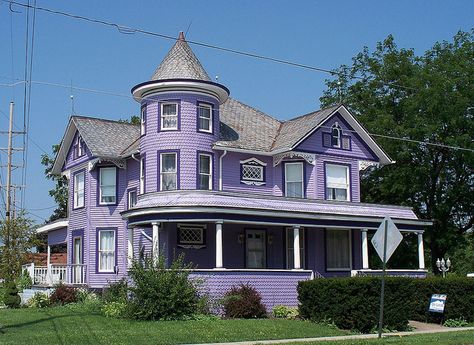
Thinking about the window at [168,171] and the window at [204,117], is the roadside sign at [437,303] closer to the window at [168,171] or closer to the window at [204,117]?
the window at [168,171]

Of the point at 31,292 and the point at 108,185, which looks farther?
the point at 31,292

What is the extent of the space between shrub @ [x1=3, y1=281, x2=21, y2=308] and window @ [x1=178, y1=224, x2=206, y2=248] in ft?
25.8

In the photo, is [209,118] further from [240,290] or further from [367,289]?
[367,289]

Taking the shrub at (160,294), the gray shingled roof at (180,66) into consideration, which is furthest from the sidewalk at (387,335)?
the gray shingled roof at (180,66)

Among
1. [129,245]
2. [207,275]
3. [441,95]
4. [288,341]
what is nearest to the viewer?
[288,341]

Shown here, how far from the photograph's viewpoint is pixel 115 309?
24672mm

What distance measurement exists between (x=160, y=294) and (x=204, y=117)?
10.8 metres

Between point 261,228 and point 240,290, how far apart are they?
247 inches

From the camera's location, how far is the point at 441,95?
40.7m

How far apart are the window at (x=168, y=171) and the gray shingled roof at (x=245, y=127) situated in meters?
2.26

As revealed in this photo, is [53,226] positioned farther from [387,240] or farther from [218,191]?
[387,240]

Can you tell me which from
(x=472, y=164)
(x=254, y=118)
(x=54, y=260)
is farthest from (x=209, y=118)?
(x=54, y=260)

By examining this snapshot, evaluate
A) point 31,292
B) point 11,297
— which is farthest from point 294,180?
point 31,292

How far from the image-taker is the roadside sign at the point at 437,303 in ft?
82.1
